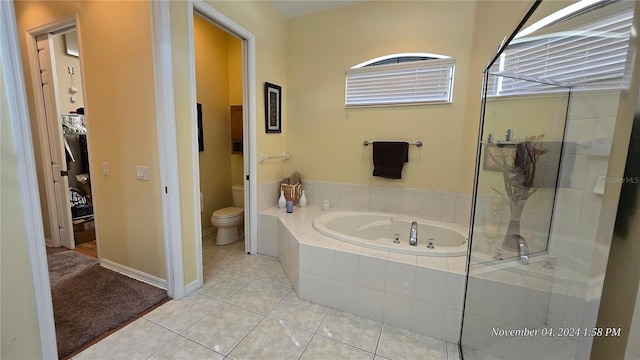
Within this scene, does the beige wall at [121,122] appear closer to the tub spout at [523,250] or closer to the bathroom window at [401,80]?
the bathroom window at [401,80]

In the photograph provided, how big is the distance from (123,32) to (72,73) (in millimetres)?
2656

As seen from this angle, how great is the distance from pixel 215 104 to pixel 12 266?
8.78 feet

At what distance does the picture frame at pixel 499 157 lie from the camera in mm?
1832

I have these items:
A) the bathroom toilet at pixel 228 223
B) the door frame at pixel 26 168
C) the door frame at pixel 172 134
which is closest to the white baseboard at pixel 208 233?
the bathroom toilet at pixel 228 223

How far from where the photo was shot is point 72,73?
363 cm

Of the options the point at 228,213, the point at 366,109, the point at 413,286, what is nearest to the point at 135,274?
the point at 228,213

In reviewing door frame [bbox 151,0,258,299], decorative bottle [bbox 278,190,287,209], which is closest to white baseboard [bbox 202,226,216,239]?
decorative bottle [bbox 278,190,287,209]

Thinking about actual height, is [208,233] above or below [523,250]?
below

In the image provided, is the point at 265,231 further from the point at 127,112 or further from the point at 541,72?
the point at 541,72

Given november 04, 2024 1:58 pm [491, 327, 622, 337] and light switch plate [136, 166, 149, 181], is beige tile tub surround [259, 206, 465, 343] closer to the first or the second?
november 04, 2024 1:58 pm [491, 327, 622, 337]

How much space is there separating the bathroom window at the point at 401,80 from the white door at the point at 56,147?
3.12 m

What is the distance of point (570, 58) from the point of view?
1.44 metres

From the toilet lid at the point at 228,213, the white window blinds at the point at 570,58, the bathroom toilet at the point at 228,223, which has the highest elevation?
the white window blinds at the point at 570,58

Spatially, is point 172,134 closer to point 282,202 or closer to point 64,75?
point 282,202
